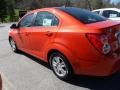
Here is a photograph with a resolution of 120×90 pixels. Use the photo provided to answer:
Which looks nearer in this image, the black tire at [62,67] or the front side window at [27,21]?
the black tire at [62,67]

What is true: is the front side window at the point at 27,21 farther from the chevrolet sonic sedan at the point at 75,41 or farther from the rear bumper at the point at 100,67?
the rear bumper at the point at 100,67

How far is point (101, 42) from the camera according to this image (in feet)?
16.0

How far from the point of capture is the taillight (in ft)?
16.0

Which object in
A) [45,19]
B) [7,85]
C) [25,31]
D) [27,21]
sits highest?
[45,19]

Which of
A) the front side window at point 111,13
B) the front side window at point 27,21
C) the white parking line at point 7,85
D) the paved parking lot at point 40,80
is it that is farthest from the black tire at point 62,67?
the front side window at point 111,13

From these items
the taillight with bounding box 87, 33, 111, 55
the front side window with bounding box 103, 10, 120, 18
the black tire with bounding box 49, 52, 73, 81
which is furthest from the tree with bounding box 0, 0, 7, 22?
the taillight with bounding box 87, 33, 111, 55

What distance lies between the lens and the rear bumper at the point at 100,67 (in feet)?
16.2

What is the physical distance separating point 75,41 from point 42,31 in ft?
4.06

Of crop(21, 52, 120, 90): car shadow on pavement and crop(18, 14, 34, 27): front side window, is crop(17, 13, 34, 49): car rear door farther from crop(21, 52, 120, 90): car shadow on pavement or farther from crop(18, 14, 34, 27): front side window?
crop(21, 52, 120, 90): car shadow on pavement

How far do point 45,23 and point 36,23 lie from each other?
513 millimetres

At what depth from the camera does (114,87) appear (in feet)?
17.4

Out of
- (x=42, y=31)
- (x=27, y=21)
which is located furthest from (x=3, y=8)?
(x=42, y=31)

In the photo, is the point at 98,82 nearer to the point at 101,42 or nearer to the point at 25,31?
the point at 101,42

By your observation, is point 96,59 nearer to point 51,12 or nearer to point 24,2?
point 51,12
